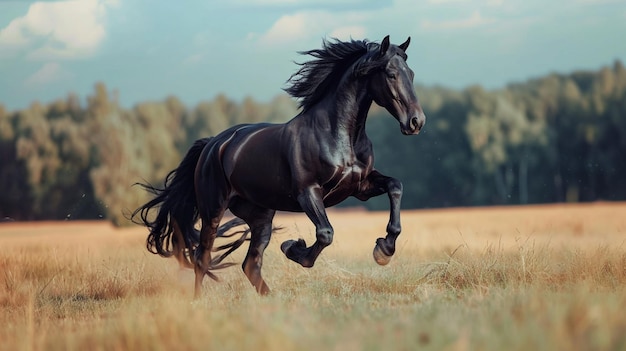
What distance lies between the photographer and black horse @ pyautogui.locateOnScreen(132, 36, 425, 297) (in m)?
7.93

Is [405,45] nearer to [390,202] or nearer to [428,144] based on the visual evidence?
[390,202]

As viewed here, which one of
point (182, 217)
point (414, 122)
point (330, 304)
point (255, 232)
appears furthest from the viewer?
point (182, 217)

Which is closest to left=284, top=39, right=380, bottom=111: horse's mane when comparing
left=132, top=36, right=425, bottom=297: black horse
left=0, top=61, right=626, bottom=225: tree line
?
left=132, top=36, right=425, bottom=297: black horse

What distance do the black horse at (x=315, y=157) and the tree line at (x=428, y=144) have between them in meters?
36.2

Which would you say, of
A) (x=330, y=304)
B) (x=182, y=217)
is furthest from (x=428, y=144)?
(x=330, y=304)

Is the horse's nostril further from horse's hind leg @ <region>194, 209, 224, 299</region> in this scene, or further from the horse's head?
horse's hind leg @ <region>194, 209, 224, 299</region>

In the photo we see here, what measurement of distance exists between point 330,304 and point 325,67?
7.90 ft

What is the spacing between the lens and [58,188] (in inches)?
1919

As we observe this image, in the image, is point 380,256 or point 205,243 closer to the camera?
point 380,256

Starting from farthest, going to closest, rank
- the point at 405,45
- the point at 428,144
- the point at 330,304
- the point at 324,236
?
the point at 428,144 → the point at 405,45 → the point at 324,236 → the point at 330,304

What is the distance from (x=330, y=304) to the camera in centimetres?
737

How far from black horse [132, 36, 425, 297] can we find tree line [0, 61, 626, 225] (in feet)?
119

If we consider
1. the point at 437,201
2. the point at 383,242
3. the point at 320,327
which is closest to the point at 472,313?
the point at 320,327

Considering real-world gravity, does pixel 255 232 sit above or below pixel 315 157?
below
